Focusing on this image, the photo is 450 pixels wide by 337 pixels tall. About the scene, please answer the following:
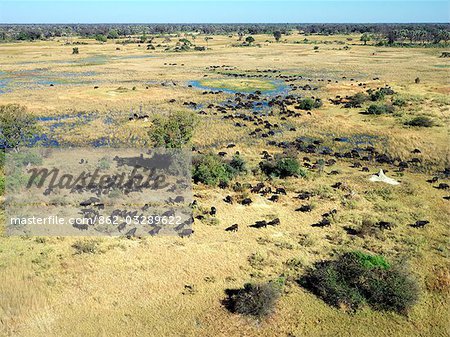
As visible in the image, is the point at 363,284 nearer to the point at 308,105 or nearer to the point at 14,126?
the point at 14,126

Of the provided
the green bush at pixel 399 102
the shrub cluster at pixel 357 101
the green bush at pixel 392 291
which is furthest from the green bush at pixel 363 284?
the green bush at pixel 399 102

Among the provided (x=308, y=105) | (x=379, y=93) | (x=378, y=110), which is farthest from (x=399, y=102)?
(x=308, y=105)

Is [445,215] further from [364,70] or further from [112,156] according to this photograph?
[364,70]

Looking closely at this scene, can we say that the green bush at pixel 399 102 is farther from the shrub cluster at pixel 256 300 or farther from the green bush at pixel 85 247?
the green bush at pixel 85 247

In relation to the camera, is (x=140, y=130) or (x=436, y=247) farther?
(x=140, y=130)

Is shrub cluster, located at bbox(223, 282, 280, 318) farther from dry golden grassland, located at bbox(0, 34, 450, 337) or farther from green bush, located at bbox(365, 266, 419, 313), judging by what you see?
green bush, located at bbox(365, 266, 419, 313)

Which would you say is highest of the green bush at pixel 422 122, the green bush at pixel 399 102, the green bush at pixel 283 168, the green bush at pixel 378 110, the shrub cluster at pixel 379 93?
the shrub cluster at pixel 379 93

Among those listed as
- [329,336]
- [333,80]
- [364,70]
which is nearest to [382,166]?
[329,336]

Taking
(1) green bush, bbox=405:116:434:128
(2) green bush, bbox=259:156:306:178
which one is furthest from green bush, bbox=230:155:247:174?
(1) green bush, bbox=405:116:434:128
